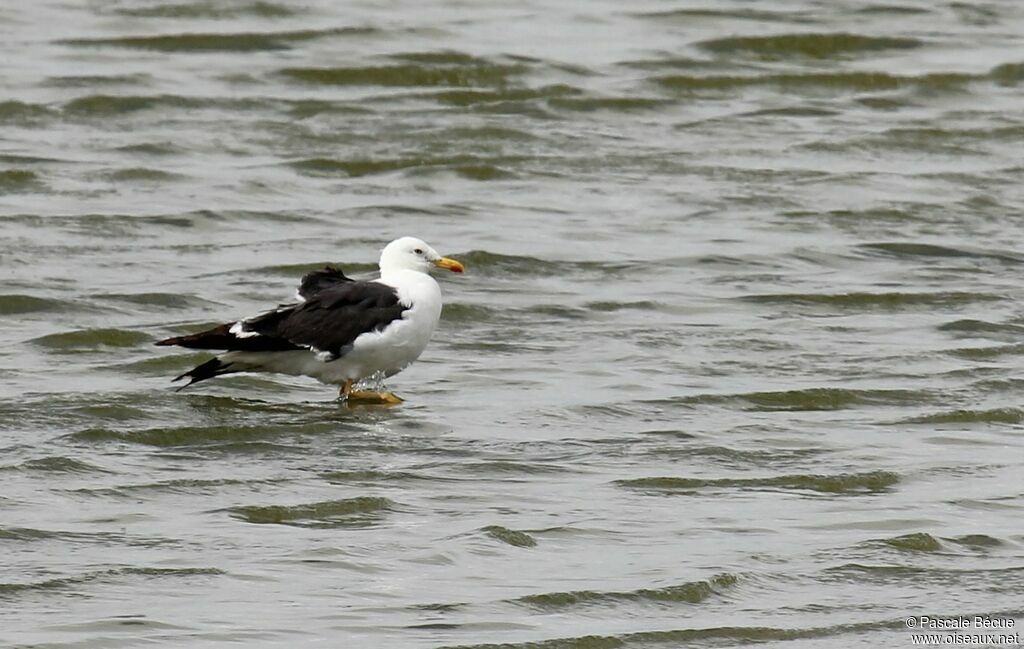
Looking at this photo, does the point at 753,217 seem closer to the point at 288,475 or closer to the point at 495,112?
the point at 495,112

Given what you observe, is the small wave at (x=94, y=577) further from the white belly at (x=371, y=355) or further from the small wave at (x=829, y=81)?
the small wave at (x=829, y=81)

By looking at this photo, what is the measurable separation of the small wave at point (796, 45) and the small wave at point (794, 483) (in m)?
11.3

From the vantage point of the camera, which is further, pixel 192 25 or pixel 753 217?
pixel 192 25

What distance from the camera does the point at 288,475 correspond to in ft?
30.6

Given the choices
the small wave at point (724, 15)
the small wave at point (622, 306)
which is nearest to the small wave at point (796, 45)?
the small wave at point (724, 15)

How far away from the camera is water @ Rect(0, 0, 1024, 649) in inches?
307

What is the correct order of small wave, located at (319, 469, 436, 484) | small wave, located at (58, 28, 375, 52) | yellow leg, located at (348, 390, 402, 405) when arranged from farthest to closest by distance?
1. small wave, located at (58, 28, 375, 52)
2. yellow leg, located at (348, 390, 402, 405)
3. small wave, located at (319, 469, 436, 484)

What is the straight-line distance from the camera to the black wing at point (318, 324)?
1061cm

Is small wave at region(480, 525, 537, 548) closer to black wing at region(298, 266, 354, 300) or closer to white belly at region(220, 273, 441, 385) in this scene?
white belly at region(220, 273, 441, 385)

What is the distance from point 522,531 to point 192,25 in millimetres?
12688

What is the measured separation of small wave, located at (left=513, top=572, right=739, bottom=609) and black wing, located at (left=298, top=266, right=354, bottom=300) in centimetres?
366

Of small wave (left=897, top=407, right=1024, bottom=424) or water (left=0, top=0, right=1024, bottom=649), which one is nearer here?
water (left=0, top=0, right=1024, bottom=649)

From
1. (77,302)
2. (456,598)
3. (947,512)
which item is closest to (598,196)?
(77,302)
